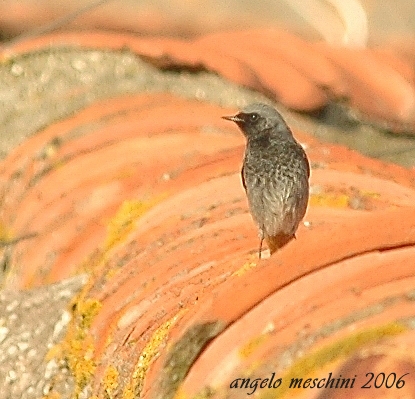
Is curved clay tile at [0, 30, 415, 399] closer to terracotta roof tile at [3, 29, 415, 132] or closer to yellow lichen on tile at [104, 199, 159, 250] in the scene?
yellow lichen on tile at [104, 199, 159, 250]

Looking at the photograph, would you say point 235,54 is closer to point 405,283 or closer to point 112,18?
point 112,18

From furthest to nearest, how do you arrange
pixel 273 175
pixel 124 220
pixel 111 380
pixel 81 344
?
1. pixel 124 220
2. pixel 273 175
3. pixel 81 344
4. pixel 111 380

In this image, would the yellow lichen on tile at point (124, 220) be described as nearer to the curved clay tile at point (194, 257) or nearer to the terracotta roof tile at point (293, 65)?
the curved clay tile at point (194, 257)

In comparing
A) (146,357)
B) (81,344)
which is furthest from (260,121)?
(146,357)

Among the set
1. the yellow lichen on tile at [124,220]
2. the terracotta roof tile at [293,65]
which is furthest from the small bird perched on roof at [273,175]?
the terracotta roof tile at [293,65]

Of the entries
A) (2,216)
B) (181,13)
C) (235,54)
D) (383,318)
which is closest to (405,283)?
(383,318)

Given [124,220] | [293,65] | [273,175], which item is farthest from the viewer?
[293,65]

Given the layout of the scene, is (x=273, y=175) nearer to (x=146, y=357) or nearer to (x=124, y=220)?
(x=124, y=220)
